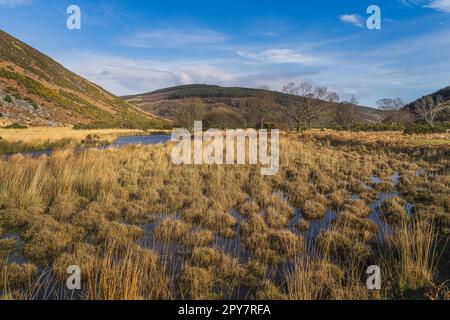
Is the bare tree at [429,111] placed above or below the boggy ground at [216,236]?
above

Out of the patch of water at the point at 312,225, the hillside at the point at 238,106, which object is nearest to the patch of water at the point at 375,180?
the patch of water at the point at 312,225

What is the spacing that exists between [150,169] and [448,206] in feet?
30.6

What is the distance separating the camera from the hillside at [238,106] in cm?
5147

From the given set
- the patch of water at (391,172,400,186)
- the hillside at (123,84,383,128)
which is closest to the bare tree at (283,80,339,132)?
the hillside at (123,84,383,128)

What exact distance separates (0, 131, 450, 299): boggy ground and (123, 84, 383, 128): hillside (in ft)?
124

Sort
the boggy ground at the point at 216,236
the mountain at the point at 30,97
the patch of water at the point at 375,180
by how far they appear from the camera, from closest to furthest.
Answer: the boggy ground at the point at 216,236 → the patch of water at the point at 375,180 → the mountain at the point at 30,97

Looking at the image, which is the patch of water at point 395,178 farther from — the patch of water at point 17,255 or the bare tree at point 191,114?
the bare tree at point 191,114

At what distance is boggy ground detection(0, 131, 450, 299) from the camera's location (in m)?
3.10

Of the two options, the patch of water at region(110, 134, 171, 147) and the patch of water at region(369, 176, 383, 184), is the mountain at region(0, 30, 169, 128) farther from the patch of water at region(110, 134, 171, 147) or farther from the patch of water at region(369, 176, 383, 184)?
the patch of water at region(369, 176, 383, 184)

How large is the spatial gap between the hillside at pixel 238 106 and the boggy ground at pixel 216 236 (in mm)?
37918

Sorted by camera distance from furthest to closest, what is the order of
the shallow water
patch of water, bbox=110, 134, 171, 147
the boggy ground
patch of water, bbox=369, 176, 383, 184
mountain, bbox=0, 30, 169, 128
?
mountain, bbox=0, 30, 169, 128 → patch of water, bbox=110, 134, 171, 147 → the shallow water → patch of water, bbox=369, 176, 383, 184 → the boggy ground

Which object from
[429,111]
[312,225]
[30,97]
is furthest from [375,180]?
[30,97]
